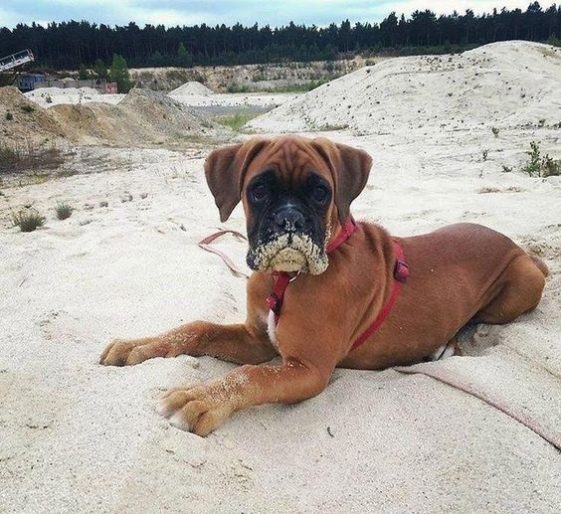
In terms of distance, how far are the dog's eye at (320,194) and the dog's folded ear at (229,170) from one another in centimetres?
50

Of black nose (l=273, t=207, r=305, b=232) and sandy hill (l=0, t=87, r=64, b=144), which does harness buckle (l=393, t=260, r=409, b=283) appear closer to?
black nose (l=273, t=207, r=305, b=232)

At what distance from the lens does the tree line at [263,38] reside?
263 feet

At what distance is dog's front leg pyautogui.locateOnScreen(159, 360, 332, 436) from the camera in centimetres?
267

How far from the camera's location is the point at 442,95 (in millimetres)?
23422

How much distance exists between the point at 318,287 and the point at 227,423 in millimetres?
873

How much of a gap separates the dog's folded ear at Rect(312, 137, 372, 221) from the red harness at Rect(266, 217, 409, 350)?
0.15 metres

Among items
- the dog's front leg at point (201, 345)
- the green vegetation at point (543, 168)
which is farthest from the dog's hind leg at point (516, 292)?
the green vegetation at point (543, 168)

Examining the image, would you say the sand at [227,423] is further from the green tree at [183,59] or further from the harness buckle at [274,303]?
the green tree at [183,59]

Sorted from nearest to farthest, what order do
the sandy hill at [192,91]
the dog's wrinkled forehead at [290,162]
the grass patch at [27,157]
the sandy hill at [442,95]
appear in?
the dog's wrinkled forehead at [290,162] → the grass patch at [27,157] → the sandy hill at [442,95] → the sandy hill at [192,91]

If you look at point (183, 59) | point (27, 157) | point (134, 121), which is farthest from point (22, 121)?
point (183, 59)

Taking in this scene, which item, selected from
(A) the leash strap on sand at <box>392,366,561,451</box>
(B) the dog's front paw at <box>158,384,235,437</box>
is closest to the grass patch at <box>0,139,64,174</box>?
(B) the dog's front paw at <box>158,384,235,437</box>

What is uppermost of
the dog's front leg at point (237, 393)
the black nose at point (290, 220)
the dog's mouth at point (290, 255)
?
the black nose at point (290, 220)

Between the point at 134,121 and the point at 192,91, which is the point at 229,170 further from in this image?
the point at 192,91

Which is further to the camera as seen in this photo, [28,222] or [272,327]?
[28,222]
